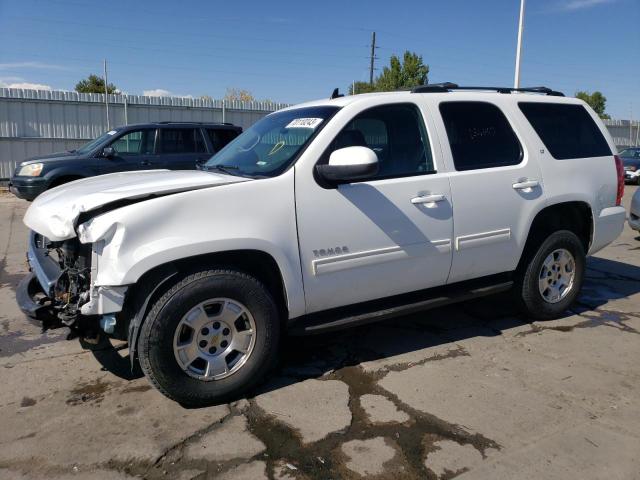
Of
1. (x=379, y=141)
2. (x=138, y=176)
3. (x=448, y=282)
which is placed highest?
(x=379, y=141)

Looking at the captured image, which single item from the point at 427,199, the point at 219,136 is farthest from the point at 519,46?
the point at 427,199

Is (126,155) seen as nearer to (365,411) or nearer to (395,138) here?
(395,138)

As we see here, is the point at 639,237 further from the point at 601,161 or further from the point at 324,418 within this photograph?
the point at 324,418

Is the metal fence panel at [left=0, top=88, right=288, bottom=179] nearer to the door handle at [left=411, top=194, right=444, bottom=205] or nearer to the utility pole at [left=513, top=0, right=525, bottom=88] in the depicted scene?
the utility pole at [left=513, top=0, right=525, bottom=88]

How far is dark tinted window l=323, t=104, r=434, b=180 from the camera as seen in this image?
12.7ft

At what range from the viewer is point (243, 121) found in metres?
20.8

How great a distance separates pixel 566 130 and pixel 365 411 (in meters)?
3.18

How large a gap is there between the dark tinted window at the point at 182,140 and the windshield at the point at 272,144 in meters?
6.47

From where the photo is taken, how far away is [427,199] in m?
3.87

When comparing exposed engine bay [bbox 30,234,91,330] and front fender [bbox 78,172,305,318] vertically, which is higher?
front fender [bbox 78,172,305,318]

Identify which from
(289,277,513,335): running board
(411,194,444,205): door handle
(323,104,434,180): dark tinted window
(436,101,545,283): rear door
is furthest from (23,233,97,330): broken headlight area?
(436,101,545,283): rear door

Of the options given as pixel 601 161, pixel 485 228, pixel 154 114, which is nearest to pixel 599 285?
pixel 601 161

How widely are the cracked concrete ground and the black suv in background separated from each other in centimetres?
593

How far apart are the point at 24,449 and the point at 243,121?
1881 cm
